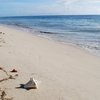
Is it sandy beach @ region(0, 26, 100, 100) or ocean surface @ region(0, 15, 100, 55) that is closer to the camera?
sandy beach @ region(0, 26, 100, 100)

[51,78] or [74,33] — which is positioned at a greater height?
[51,78]

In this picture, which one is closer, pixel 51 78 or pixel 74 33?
pixel 51 78

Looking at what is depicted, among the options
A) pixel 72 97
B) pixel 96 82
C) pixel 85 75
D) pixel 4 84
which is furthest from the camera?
pixel 85 75

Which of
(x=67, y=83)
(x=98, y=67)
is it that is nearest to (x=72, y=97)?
(x=67, y=83)

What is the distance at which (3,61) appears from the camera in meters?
7.98

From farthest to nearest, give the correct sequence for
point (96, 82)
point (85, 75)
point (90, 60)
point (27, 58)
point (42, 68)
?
point (90, 60) < point (27, 58) < point (42, 68) < point (85, 75) < point (96, 82)

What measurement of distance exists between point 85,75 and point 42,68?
132 cm

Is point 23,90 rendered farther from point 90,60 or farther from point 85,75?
point 90,60

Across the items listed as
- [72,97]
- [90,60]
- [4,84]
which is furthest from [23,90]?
[90,60]

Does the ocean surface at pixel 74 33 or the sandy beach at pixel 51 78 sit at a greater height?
the sandy beach at pixel 51 78

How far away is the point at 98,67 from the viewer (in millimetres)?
8180

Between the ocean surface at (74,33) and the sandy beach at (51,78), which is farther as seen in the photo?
the ocean surface at (74,33)

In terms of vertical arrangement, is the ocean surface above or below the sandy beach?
below

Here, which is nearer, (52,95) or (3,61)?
(52,95)
